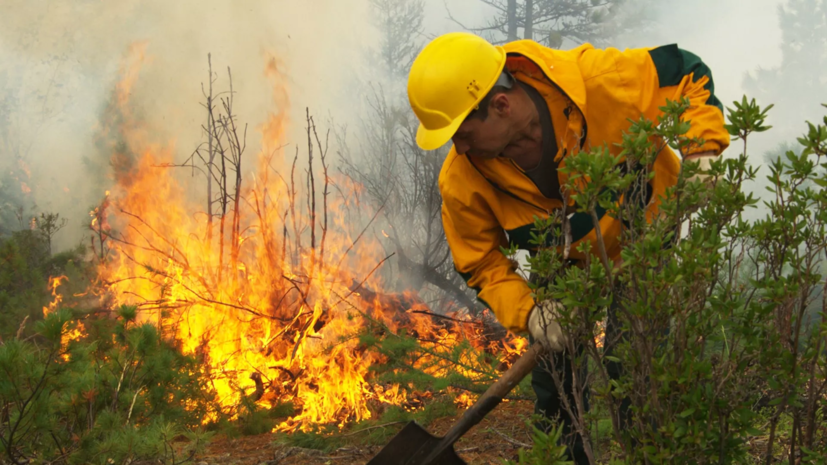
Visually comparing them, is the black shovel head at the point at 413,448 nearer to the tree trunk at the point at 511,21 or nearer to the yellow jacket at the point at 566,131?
the yellow jacket at the point at 566,131

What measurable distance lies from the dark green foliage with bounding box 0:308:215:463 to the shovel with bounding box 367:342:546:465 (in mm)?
943

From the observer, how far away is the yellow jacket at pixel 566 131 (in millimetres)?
2711

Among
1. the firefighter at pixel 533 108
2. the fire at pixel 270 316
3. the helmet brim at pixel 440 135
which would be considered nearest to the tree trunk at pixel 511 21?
the fire at pixel 270 316

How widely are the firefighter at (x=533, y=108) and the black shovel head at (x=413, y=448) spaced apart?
57 cm

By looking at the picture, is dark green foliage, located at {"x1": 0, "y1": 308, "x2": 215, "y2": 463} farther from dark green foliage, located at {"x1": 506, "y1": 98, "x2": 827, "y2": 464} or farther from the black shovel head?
dark green foliage, located at {"x1": 506, "y1": 98, "x2": 827, "y2": 464}

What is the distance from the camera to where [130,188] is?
7.54m

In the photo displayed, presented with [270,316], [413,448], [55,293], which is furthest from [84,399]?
[55,293]

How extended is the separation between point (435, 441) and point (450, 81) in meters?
1.48

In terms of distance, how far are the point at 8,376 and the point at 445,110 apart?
1933 mm

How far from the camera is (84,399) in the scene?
2.83 m

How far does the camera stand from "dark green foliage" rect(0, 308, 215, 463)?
8.05 feet

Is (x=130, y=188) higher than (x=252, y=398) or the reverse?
higher

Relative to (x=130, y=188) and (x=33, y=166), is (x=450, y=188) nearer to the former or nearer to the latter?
(x=130, y=188)

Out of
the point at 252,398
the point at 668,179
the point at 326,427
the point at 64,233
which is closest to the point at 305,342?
the point at 252,398
